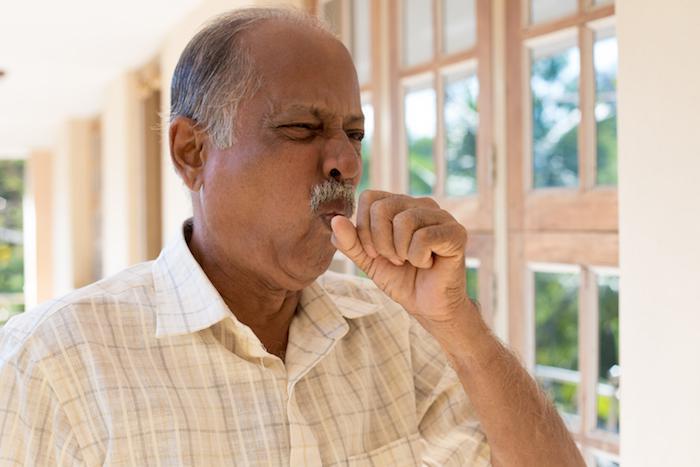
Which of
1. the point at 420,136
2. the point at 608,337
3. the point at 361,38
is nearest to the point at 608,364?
the point at 608,337

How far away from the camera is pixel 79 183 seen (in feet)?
30.0

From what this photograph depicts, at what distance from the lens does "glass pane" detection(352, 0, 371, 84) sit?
3344 mm

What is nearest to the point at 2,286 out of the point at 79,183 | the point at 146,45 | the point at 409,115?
the point at 79,183

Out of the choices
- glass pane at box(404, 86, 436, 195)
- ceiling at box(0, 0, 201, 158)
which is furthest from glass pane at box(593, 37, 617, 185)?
ceiling at box(0, 0, 201, 158)

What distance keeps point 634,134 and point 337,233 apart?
0.88m

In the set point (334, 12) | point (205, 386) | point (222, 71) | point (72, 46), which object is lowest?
point (205, 386)

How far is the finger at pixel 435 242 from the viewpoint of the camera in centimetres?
107

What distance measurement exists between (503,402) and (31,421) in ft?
2.02

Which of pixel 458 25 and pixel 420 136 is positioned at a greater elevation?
pixel 458 25

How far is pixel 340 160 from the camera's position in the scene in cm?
120

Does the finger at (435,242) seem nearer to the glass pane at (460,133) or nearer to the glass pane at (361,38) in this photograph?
the glass pane at (460,133)

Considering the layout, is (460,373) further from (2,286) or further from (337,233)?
(2,286)

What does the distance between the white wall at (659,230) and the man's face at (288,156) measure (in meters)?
0.70

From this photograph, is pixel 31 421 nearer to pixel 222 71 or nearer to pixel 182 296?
pixel 182 296
